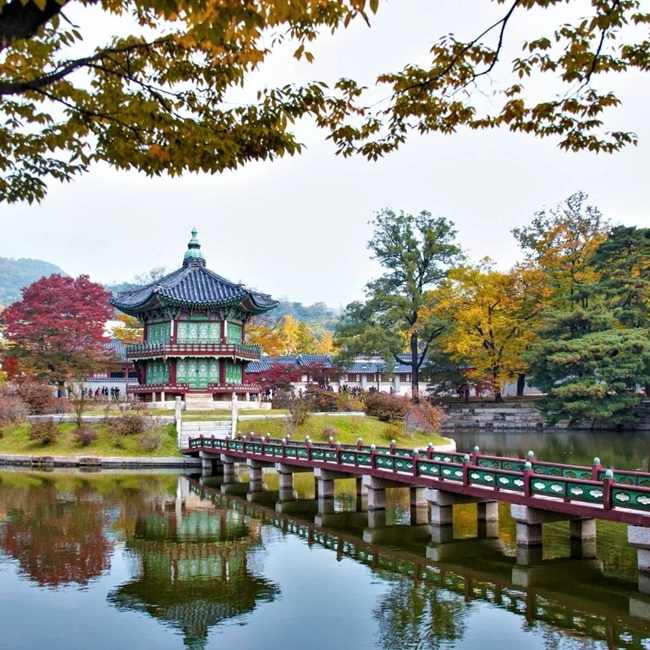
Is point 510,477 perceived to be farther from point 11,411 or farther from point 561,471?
point 11,411

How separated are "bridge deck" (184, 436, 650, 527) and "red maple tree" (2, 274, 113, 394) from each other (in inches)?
1173

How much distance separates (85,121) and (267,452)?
19.7 m

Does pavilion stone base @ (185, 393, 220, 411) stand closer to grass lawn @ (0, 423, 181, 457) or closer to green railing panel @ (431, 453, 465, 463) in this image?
grass lawn @ (0, 423, 181, 457)

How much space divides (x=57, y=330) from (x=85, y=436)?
693 inches

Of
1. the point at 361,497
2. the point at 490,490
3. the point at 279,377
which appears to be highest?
the point at 279,377

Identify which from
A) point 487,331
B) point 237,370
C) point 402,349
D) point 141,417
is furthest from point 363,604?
point 487,331

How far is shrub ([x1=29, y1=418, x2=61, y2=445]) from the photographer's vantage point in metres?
35.4

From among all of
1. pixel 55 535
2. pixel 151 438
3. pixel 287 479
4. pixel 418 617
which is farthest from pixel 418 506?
pixel 151 438

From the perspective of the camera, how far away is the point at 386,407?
133ft

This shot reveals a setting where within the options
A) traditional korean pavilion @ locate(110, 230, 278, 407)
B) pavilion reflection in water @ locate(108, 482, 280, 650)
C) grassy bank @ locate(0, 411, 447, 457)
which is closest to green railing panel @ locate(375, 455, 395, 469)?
pavilion reflection in water @ locate(108, 482, 280, 650)

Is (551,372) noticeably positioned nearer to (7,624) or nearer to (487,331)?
(487,331)

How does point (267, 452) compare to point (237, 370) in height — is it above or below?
below

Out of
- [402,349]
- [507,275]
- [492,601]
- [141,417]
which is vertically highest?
[507,275]

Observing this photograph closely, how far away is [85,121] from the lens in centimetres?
848
